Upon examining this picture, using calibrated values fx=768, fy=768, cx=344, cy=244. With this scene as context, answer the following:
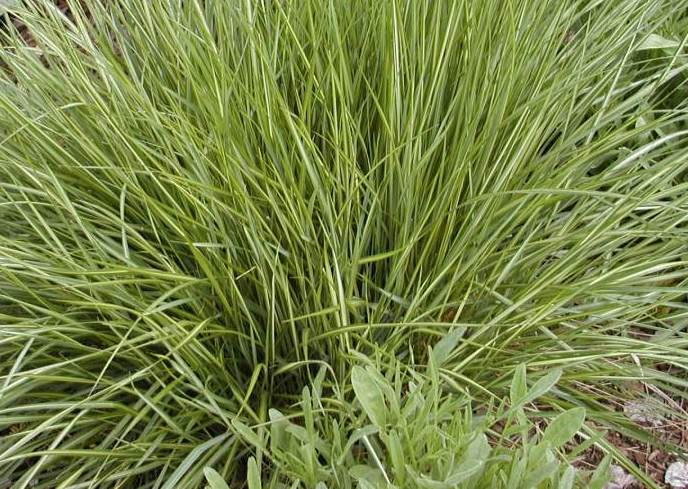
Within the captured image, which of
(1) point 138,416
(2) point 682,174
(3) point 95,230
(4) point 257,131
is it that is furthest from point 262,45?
(2) point 682,174

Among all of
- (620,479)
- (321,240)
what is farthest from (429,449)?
(620,479)

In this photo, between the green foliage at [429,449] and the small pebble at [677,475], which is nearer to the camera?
the green foliage at [429,449]

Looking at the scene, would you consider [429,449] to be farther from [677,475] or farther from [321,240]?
[677,475]

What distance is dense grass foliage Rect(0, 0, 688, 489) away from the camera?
5.21 feet

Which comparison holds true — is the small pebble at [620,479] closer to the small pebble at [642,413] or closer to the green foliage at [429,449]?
the small pebble at [642,413]

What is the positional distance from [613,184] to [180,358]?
1149mm

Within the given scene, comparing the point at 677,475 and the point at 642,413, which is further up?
the point at 642,413

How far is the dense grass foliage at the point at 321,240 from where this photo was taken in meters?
1.59

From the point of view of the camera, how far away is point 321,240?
5.85ft

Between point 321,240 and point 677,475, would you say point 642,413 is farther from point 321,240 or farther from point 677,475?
point 321,240

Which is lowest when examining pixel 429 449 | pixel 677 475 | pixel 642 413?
pixel 677 475

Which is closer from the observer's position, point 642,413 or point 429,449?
point 429,449

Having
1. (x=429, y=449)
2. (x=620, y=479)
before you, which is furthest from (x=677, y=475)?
(x=429, y=449)

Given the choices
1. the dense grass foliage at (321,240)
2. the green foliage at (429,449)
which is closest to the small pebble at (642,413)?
the dense grass foliage at (321,240)
